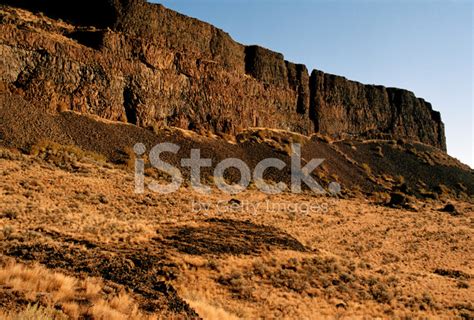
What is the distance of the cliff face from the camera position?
41531mm

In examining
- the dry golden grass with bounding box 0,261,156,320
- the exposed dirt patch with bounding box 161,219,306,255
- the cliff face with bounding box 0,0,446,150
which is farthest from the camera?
the cliff face with bounding box 0,0,446,150

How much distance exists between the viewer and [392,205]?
163 ft

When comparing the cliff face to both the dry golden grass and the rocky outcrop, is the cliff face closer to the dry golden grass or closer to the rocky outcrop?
the rocky outcrop

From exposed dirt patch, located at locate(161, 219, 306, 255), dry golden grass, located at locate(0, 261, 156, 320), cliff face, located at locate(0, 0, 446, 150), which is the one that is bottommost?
exposed dirt patch, located at locate(161, 219, 306, 255)

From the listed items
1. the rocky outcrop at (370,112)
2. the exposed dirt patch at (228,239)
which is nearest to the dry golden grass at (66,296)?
the exposed dirt patch at (228,239)

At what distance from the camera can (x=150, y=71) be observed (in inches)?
2012

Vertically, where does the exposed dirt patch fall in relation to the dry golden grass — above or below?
below

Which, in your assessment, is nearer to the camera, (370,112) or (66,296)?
(66,296)

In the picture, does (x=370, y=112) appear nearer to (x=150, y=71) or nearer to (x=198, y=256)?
(x=150, y=71)

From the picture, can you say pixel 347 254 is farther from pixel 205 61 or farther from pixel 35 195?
pixel 205 61

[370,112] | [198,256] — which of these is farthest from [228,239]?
[370,112]

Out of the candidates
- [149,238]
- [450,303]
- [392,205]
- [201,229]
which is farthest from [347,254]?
[392,205]

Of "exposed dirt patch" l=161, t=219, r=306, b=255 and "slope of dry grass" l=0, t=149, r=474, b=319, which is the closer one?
"slope of dry grass" l=0, t=149, r=474, b=319

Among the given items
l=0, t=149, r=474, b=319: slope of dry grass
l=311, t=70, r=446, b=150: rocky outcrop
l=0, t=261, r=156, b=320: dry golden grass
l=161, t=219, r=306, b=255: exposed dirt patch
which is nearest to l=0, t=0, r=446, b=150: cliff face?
l=311, t=70, r=446, b=150: rocky outcrop
